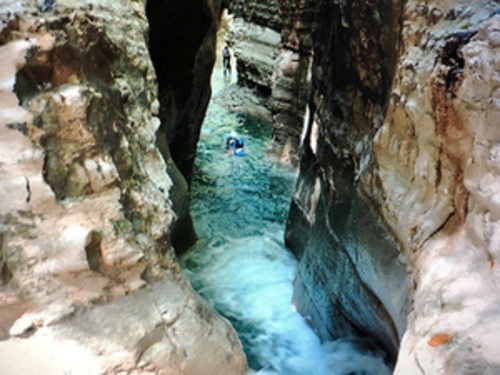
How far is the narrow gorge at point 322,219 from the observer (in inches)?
80.8

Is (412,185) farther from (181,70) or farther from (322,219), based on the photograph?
(181,70)

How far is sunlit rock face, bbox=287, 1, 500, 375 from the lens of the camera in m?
1.99

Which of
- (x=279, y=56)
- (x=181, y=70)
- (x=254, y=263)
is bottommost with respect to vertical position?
(x=254, y=263)

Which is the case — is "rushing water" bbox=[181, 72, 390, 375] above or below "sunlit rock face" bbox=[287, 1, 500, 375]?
below

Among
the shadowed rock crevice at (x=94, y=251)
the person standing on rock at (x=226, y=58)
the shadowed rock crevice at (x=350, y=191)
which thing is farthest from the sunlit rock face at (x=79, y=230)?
the person standing on rock at (x=226, y=58)

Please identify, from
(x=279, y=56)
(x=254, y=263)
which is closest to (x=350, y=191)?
(x=254, y=263)

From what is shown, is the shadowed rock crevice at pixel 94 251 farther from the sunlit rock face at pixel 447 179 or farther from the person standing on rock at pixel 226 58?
the person standing on rock at pixel 226 58

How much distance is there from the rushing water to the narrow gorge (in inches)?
2.0

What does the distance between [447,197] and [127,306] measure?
191 cm

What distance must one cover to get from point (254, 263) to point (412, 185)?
4.58 meters

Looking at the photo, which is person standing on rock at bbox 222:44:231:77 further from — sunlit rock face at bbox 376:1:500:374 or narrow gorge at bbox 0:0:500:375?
sunlit rock face at bbox 376:1:500:374

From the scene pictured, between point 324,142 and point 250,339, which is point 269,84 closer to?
point 324,142

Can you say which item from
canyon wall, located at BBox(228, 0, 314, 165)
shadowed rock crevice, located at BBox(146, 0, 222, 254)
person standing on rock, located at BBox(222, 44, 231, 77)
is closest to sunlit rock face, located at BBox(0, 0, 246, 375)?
shadowed rock crevice, located at BBox(146, 0, 222, 254)

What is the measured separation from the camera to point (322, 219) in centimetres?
526
